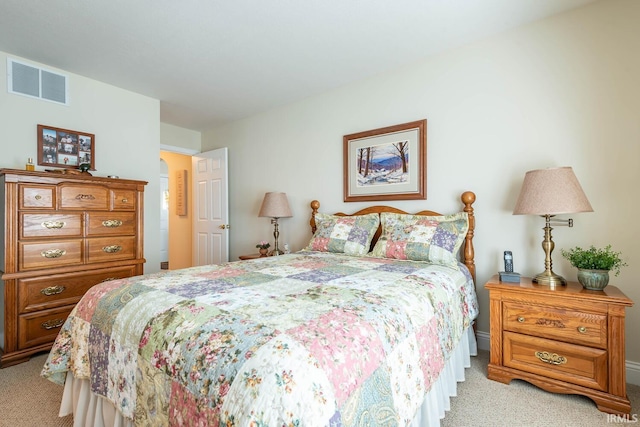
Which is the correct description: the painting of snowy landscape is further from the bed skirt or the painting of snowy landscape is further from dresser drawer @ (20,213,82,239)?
dresser drawer @ (20,213,82,239)

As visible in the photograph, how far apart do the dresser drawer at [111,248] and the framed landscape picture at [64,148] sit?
0.74 meters

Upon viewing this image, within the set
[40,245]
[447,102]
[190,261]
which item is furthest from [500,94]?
[190,261]

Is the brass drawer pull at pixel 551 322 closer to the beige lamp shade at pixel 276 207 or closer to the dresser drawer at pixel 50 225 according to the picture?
the beige lamp shade at pixel 276 207

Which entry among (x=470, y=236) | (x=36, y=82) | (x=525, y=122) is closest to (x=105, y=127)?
(x=36, y=82)

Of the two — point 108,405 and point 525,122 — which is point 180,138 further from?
point 525,122

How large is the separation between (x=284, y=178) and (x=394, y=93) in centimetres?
161

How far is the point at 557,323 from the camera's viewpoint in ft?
5.66

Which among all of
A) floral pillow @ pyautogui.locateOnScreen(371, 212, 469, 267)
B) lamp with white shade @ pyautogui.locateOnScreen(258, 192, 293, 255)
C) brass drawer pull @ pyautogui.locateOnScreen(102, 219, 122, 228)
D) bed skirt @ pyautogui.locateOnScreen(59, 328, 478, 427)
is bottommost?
bed skirt @ pyautogui.locateOnScreen(59, 328, 478, 427)

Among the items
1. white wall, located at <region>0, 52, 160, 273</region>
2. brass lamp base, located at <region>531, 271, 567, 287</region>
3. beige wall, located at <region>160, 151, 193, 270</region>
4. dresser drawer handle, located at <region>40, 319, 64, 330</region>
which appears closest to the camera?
brass lamp base, located at <region>531, 271, 567, 287</region>

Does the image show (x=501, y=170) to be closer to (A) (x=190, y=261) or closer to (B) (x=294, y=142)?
(B) (x=294, y=142)

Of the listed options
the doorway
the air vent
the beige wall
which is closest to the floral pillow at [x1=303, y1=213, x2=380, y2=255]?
the air vent

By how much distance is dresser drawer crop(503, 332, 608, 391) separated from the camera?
163 cm

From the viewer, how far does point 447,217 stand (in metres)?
2.39

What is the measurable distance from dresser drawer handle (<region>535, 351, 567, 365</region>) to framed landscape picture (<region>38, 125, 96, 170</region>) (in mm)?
3801
